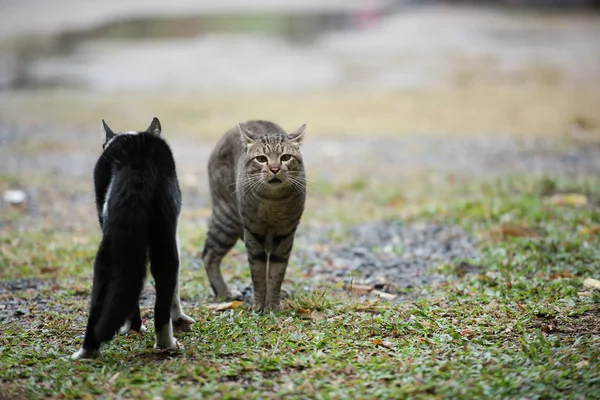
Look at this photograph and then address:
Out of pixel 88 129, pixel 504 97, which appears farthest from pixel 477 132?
pixel 88 129

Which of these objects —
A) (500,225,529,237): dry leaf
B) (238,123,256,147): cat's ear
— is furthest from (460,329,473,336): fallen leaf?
(500,225,529,237): dry leaf

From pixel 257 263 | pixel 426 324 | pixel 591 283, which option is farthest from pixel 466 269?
pixel 257 263

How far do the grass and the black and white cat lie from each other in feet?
0.98

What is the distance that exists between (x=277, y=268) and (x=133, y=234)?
1.57 meters

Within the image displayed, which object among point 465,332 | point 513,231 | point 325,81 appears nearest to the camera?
point 465,332

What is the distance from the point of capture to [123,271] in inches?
161

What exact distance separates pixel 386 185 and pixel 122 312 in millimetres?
6977

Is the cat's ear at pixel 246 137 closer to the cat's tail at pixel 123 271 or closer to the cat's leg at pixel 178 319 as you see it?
the cat's leg at pixel 178 319

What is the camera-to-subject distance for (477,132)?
14.2 m

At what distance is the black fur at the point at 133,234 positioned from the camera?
407cm

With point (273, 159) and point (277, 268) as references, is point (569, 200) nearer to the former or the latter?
point (277, 268)

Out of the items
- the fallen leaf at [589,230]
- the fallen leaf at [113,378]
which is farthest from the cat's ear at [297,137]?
the fallen leaf at [589,230]

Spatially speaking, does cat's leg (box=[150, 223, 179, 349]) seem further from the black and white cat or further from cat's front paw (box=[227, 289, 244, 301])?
cat's front paw (box=[227, 289, 244, 301])

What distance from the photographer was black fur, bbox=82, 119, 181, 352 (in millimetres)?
4070
